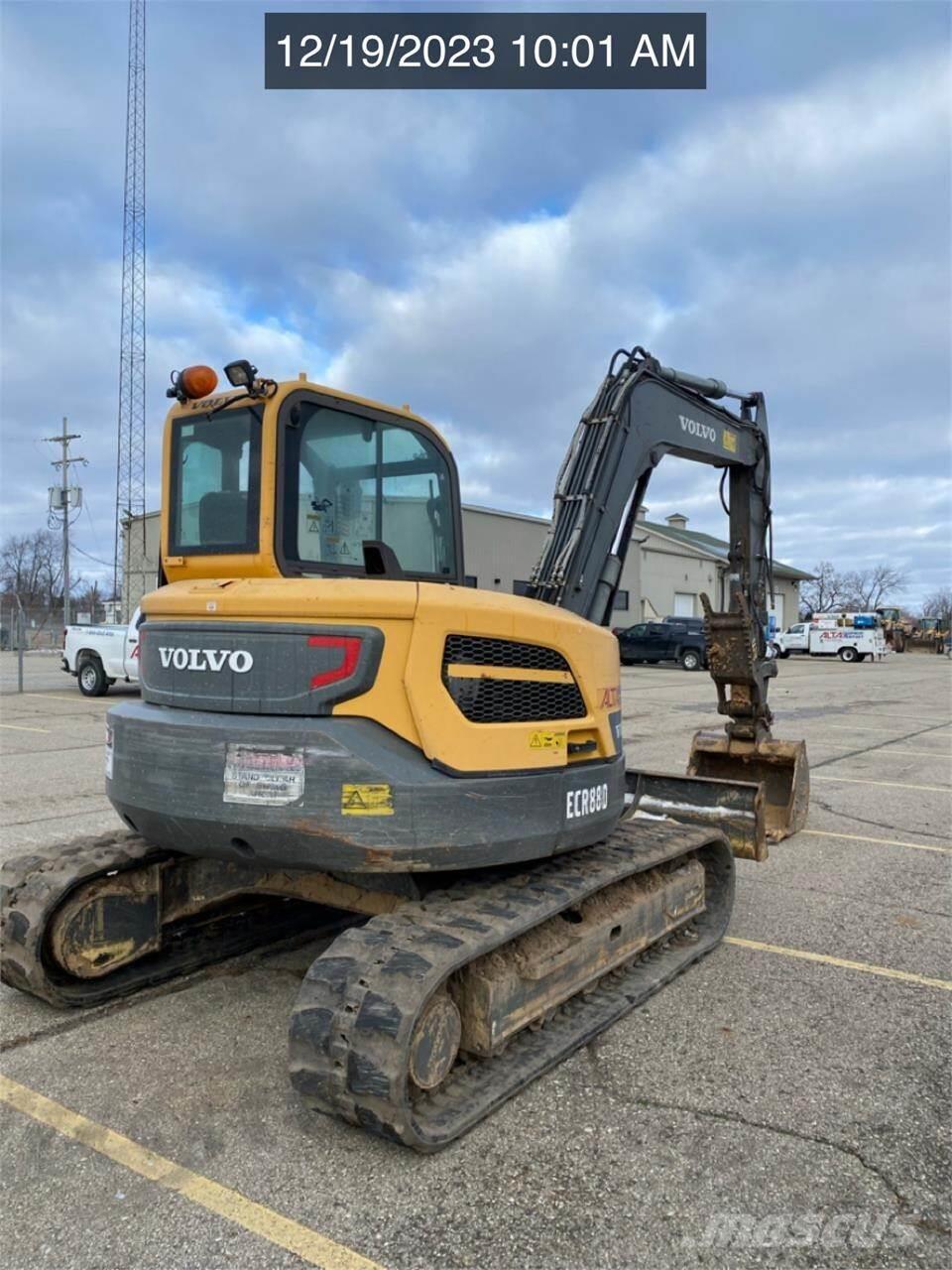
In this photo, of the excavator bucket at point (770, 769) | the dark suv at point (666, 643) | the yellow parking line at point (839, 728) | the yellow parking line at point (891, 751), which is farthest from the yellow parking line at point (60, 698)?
the dark suv at point (666, 643)

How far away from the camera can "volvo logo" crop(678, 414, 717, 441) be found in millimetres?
6863

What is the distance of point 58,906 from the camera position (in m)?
4.06

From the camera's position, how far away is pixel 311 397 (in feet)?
12.8

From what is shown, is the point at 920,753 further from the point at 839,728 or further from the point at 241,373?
the point at 241,373

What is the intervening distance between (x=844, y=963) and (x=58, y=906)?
12.8 feet

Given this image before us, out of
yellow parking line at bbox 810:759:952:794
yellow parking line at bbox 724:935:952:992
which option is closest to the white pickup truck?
yellow parking line at bbox 810:759:952:794

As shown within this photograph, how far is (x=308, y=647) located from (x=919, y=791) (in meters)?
8.48

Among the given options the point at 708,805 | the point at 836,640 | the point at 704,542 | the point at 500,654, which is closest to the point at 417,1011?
the point at 500,654

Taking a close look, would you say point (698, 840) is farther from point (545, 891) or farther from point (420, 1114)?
point (420, 1114)

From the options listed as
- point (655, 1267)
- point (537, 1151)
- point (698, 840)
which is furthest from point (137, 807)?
point (698, 840)

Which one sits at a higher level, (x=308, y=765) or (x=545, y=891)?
(x=308, y=765)

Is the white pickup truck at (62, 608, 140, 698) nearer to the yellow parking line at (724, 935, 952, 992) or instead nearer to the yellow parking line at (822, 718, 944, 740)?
the yellow parking line at (822, 718, 944, 740)

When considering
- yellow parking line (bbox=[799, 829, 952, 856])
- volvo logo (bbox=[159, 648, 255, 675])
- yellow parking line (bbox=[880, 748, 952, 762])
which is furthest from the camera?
yellow parking line (bbox=[880, 748, 952, 762])

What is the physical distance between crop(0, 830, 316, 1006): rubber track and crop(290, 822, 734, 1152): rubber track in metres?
1.47
